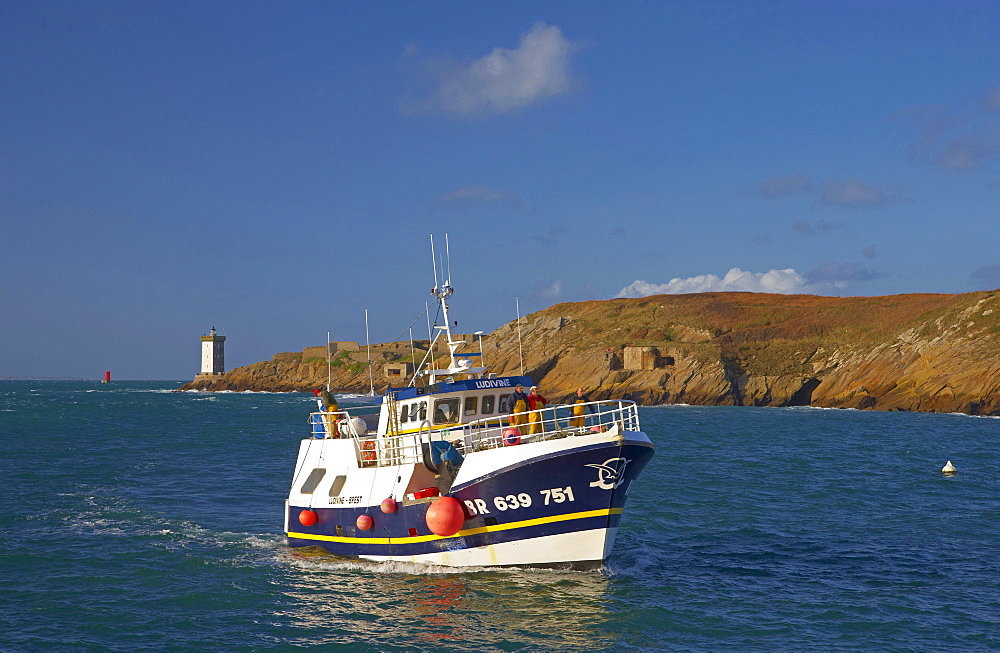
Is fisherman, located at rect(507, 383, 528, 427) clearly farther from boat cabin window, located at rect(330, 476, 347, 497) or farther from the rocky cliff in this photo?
the rocky cliff

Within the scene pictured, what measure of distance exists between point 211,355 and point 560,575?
151449 millimetres

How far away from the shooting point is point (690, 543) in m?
23.0

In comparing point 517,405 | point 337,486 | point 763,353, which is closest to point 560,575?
point 517,405

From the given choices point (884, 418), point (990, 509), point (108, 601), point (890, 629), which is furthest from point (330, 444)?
point (884, 418)

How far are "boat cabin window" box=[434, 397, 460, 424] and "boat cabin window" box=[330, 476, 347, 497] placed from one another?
9.57ft

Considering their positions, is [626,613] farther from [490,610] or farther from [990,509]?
[990,509]

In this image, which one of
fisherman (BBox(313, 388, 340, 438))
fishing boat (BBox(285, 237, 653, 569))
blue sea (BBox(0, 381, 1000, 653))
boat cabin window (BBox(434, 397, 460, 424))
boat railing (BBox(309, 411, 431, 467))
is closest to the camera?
blue sea (BBox(0, 381, 1000, 653))

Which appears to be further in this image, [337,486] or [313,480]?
[313,480]

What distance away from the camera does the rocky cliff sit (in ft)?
252

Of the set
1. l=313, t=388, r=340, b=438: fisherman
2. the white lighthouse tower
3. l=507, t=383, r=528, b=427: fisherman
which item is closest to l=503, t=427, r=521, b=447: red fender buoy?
l=507, t=383, r=528, b=427: fisherman

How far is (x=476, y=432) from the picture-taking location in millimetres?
19516

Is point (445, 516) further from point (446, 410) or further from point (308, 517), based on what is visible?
point (308, 517)

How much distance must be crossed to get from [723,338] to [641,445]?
91.3m

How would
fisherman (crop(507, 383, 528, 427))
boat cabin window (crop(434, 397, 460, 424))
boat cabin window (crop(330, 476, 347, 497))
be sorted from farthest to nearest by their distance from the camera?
boat cabin window (crop(330, 476, 347, 497)), boat cabin window (crop(434, 397, 460, 424)), fisherman (crop(507, 383, 528, 427))
